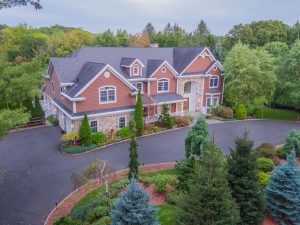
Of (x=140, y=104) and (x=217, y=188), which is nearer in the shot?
(x=217, y=188)

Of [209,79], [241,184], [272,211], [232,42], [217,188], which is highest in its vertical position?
[232,42]

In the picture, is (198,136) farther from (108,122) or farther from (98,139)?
(108,122)

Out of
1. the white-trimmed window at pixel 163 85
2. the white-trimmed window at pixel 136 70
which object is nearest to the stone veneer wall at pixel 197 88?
the white-trimmed window at pixel 163 85

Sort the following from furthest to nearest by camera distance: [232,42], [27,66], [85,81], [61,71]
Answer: [232,42]
[61,71]
[85,81]
[27,66]

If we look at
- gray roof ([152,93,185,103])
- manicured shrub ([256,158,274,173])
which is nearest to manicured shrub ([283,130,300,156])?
manicured shrub ([256,158,274,173])

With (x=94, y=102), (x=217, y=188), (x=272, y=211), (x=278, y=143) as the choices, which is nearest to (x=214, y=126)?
(x=278, y=143)

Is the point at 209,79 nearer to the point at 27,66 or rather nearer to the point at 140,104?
the point at 140,104
